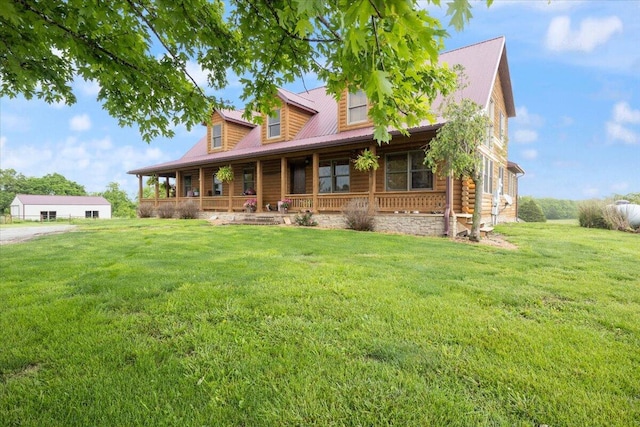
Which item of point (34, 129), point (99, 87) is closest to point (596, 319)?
point (99, 87)

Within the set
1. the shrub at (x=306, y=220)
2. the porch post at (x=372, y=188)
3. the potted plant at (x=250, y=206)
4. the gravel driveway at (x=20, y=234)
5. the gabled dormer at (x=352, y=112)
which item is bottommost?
the gravel driveway at (x=20, y=234)

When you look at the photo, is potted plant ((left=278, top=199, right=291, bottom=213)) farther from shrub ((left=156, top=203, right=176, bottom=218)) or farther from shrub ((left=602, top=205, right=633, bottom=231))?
shrub ((left=602, top=205, right=633, bottom=231))

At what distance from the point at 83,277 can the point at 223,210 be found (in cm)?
1295

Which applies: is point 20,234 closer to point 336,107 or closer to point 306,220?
point 306,220

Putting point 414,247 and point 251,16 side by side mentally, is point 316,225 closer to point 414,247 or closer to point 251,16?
point 414,247

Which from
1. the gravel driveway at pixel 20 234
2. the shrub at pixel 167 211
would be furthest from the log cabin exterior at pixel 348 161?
the gravel driveway at pixel 20 234

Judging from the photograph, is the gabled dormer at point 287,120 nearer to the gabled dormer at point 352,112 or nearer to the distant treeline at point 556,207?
the gabled dormer at point 352,112

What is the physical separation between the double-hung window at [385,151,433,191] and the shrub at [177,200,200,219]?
421 inches

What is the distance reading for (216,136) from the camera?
63.9ft

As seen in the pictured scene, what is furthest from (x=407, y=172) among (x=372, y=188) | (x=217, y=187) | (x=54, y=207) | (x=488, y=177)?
(x=54, y=207)

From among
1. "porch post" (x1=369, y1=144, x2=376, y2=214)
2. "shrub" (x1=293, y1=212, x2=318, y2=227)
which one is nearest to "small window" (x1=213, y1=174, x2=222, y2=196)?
"shrub" (x1=293, y1=212, x2=318, y2=227)

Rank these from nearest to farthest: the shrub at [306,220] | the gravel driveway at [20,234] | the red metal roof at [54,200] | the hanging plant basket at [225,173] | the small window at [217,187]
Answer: the gravel driveway at [20,234] < the shrub at [306,220] < the hanging plant basket at [225,173] < the small window at [217,187] < the red metal roof at [54,200]

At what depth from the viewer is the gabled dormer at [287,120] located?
1603cm

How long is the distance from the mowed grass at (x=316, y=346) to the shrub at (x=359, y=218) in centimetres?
624
